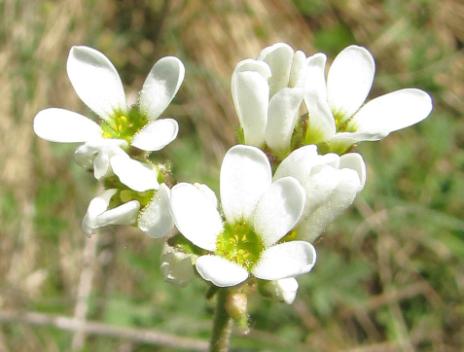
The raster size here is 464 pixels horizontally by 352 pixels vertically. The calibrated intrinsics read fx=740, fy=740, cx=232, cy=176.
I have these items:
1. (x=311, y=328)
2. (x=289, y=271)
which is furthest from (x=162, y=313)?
(x=289, y=271)

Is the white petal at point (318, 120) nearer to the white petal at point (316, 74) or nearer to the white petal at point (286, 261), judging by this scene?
the white petal at point (316, 74)

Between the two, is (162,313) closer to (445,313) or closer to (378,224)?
(378,224)

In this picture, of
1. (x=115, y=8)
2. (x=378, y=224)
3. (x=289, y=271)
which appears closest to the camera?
(x=289, y=271)

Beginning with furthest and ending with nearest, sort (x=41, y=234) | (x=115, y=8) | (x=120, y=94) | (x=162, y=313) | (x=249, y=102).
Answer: (x=115, y=8) < (x=41, y=234) < (x=162, y=313) < (x=120, y=94) < (x=249, y=102)

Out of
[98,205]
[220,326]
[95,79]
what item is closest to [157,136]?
[98,205]

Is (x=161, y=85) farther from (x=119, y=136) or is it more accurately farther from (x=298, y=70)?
(x=298, y=70)

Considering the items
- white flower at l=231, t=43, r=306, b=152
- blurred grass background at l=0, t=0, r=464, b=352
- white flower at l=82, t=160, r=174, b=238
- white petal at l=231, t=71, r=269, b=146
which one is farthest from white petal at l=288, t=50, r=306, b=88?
blurred grass background at l=0, t=0, r=464, b=352

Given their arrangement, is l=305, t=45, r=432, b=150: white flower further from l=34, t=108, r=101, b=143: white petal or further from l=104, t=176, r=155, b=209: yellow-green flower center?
l=34, t=108, r=101, b=143: white petal
